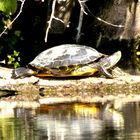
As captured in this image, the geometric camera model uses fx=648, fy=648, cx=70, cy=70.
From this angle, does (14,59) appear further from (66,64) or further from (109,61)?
(109,61)

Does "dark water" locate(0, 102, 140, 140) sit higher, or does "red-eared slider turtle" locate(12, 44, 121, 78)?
"red-eared slider turtle" locate(12, 44, 121, 78)

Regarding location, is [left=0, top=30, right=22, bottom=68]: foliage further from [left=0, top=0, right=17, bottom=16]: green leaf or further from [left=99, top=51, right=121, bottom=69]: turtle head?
A: [left=0, top=0, right=17, bottom=16]: green leaf

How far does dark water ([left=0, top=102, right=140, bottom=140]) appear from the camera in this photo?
5.94 metres

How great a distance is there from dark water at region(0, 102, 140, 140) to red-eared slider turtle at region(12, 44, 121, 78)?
7.92ft

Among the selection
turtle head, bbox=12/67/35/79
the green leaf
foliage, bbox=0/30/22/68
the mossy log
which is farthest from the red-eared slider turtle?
foliage, bbox=0/30/22/68

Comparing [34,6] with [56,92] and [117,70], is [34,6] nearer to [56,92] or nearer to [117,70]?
[117,70]

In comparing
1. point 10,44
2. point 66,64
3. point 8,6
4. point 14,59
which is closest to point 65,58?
point 66,64

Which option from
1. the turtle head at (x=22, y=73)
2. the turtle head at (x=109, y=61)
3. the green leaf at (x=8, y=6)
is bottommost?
the turtle head at (x=22, y=73)

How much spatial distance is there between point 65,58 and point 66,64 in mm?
138

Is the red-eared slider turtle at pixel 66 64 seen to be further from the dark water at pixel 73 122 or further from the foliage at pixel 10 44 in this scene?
the dark water at pixel 73 122

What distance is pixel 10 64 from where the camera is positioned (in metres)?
12.4

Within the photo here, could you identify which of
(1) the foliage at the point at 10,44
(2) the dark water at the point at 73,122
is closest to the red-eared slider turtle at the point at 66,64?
(1) the foliage at the point at 10,44

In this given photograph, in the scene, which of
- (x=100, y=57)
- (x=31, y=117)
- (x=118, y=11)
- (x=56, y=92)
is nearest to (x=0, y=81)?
(x=56, y=92)

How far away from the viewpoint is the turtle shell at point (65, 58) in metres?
10.7
